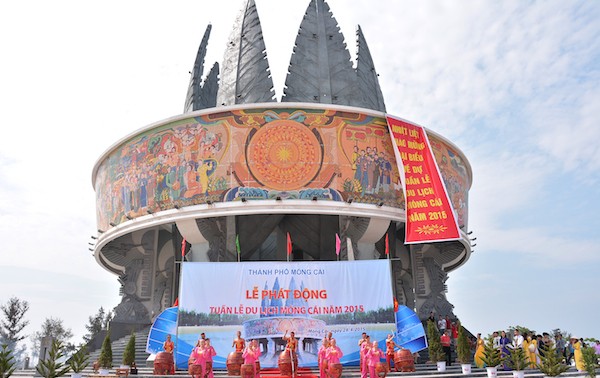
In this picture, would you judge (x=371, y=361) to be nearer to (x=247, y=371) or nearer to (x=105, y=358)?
(x=247, y=371)

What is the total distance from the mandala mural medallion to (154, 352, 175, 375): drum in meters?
6.83

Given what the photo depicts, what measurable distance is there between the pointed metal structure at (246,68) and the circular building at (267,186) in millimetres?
69

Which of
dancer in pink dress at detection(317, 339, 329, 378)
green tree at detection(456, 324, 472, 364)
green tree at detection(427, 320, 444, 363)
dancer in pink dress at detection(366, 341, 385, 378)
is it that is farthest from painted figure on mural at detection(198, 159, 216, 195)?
green tree at detection(456, 324, 472, 364)

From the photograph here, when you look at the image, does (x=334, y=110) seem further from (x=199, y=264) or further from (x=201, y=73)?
(x=201, y=73)

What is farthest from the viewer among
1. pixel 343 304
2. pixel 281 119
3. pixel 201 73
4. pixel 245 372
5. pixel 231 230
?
pixel 201 73

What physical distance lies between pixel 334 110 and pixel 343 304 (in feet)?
23.7

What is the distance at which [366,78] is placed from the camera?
2553 centimetres

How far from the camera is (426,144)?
19.6 metres

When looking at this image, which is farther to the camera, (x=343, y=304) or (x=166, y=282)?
(x=166, y=282)

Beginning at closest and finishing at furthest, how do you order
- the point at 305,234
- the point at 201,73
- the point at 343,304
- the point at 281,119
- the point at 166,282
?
1. the point at 343,304
2. the point at 281,119
3. the point at 305,234
4. the point at 166,282
5. the point at 201,73

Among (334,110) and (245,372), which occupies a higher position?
(334,110)

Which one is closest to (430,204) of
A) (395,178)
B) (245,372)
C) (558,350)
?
(395,178)

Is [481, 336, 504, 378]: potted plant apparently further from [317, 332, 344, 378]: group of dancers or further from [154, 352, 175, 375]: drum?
[154, 352, 175, 375]: drum

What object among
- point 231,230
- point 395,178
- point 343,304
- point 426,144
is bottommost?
point 343,304
